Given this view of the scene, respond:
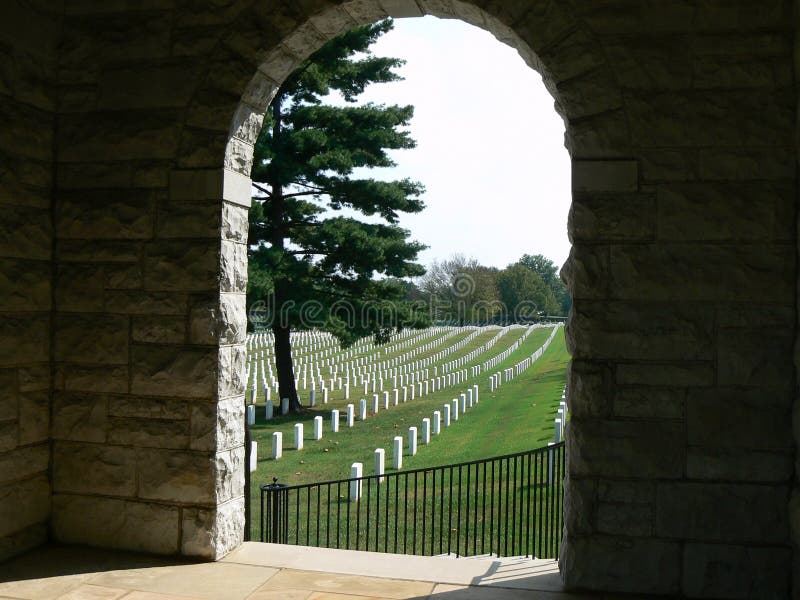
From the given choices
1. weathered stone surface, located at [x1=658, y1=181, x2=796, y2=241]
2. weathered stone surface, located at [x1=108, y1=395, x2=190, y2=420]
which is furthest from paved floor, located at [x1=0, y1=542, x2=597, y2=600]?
weathered stone surface, located at [x1=658, y1=181, x2=796, y2=241]

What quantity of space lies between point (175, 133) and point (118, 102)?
46 cm

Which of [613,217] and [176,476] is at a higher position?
[613,217]

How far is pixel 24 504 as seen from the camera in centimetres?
409

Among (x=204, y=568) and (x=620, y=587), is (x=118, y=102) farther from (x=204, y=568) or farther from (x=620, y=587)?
(x=620, y=587)

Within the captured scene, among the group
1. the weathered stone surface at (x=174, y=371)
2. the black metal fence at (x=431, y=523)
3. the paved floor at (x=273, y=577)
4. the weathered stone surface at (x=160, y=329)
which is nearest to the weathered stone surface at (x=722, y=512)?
the paved floor at (x=273, y=577)

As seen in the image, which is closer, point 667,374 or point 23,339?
point 667,374

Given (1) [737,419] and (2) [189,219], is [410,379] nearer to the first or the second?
(2) [189,219]

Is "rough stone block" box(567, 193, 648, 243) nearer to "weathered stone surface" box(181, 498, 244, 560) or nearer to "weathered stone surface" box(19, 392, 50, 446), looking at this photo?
"weathered stone surface" box(181, 498, 244, 560)

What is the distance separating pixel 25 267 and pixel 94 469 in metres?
1.29

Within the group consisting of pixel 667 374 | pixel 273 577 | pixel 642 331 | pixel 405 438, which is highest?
pixel 642 331

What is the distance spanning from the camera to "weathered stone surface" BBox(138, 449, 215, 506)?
3979 mm

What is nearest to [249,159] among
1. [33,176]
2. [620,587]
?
[33,176]

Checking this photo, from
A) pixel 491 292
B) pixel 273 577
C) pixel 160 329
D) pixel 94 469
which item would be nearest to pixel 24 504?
pixel 94 469

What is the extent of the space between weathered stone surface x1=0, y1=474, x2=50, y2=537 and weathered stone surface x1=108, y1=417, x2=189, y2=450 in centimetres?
53
